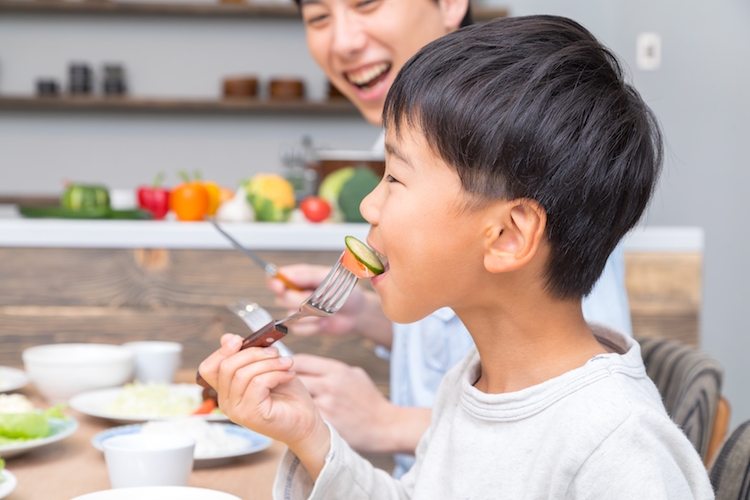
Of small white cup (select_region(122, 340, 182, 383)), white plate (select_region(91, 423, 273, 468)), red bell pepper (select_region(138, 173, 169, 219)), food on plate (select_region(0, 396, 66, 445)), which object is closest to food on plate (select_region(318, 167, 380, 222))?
red bell pepper (select_region(138, 173, 169, 219))

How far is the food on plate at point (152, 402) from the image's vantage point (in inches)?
42.3

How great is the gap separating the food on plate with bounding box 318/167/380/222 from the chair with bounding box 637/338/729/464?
96 cm

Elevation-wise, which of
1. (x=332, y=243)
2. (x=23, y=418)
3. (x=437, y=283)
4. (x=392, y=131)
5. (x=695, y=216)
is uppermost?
(x=392, y=131)

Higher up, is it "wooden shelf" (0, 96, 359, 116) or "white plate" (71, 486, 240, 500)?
"white plate" (71, 486, 240, 500)

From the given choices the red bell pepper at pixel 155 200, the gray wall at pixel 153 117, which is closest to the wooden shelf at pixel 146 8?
the gray wall at pixel 153 117

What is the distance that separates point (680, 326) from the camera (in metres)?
1.91

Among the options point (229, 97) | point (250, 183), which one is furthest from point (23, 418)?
point (229, 97)

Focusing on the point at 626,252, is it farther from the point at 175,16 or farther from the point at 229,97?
the point at 175,16

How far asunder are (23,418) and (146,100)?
350cm

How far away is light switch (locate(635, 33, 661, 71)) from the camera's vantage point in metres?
3.22

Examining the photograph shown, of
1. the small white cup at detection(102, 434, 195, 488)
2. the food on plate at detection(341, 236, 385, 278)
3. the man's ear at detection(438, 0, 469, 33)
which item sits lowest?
the small white cup at detection(102, 434, 195, 488)

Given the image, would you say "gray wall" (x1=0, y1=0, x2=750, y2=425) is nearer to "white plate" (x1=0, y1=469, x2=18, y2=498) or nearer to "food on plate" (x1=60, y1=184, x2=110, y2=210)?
"food on plate" (x1=60, y1=184, x2=110, y2=210)

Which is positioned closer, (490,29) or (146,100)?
(490,29)

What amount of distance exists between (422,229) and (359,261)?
81 millimetres
